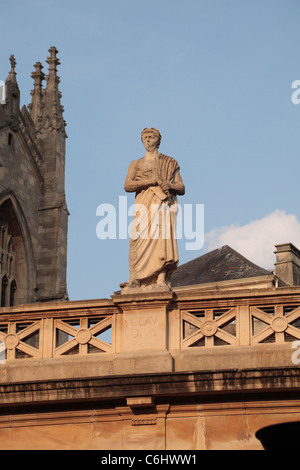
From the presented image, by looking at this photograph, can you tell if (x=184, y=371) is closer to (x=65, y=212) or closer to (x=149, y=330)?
(x=149, y=330)

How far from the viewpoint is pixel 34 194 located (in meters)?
61.1

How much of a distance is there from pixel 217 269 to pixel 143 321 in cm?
3428

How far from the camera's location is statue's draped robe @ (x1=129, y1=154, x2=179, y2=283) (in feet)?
51.1

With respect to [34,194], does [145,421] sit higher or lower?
lower

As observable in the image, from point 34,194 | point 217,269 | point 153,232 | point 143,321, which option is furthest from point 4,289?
point 143,321

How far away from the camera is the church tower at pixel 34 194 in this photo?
58.6m

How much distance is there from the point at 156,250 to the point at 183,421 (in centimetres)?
232

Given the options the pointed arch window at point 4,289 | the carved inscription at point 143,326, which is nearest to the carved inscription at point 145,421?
the carved inscription at point 143,326

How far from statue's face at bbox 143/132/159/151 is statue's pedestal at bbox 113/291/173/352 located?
2.26m

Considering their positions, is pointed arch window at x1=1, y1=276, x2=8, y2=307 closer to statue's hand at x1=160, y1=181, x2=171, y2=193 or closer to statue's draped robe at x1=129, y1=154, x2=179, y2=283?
statue's draped robe at x1=129, y1=154, x2=179, y2=283

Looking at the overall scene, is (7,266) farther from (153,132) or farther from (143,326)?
(143,326)

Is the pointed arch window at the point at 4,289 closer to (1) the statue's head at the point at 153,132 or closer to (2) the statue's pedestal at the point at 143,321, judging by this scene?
(1) the statue's head at the point at 153,132

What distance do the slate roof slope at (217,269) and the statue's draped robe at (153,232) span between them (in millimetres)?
31268

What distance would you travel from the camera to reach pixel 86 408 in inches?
585
